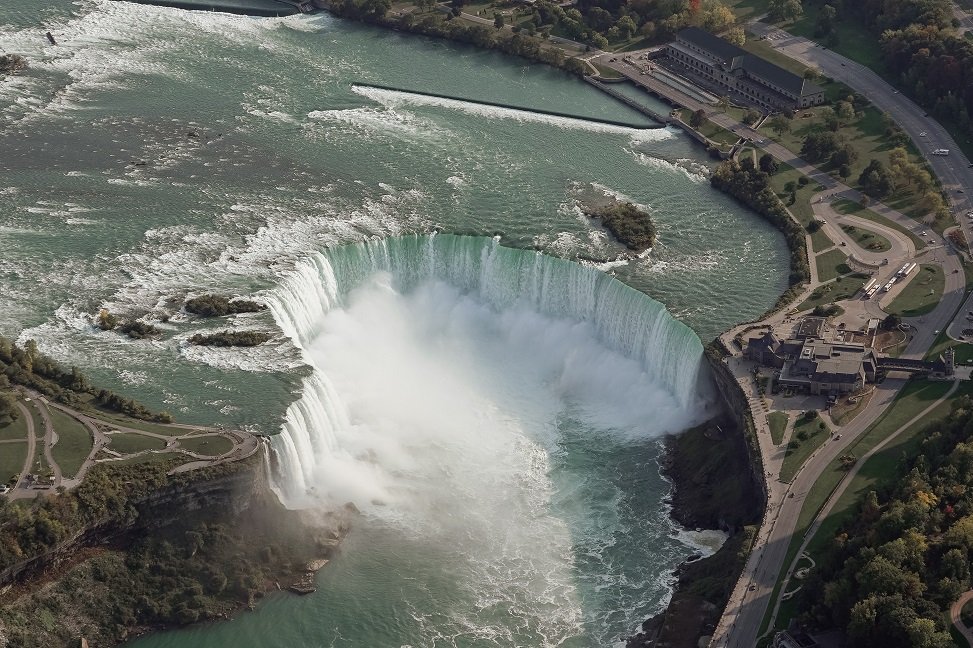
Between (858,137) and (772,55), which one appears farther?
(772,55)

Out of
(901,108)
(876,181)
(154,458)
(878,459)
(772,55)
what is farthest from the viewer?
(772,55)

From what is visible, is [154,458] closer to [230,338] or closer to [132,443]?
[132,443]

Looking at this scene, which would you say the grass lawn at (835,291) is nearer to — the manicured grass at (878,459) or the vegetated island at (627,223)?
the manicured grass at (878,459)

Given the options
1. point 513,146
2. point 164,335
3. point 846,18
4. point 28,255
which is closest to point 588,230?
point 513,146

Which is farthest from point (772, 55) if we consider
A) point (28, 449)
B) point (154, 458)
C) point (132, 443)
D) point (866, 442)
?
point (28, 449)

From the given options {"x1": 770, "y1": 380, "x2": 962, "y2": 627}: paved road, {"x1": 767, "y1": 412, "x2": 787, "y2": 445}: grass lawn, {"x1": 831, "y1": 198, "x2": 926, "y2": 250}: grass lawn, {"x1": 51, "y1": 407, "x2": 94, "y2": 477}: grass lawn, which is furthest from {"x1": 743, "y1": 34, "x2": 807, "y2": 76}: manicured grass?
{"x1": 51, "y1": 407, "x2": 94, "y2": 477}: grass lawn

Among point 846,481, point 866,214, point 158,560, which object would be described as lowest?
point 158,560
